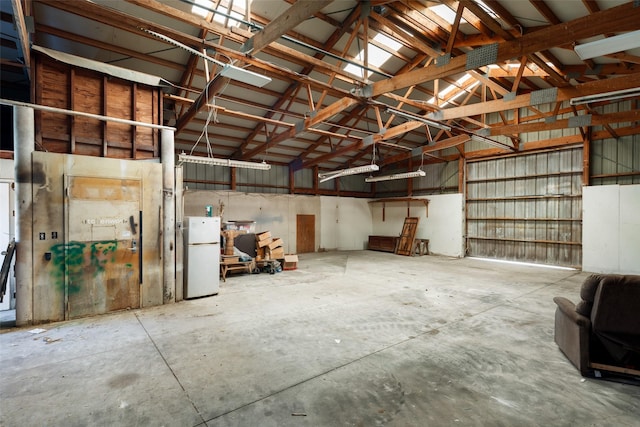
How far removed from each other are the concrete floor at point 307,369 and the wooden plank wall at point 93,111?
2.70 meters

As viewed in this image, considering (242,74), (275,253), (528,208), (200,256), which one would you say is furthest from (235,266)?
(528,208)

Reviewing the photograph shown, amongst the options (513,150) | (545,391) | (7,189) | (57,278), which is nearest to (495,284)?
(545,391)

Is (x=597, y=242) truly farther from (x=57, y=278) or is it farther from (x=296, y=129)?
(x=57, y=278)

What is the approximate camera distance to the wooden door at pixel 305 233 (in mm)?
12672

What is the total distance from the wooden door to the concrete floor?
7261mm

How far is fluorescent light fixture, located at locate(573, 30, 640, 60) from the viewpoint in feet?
10.1

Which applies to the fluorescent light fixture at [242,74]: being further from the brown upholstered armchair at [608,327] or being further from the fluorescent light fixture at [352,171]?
the fluorescent light fixture at [352,171]

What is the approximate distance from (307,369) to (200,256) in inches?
136

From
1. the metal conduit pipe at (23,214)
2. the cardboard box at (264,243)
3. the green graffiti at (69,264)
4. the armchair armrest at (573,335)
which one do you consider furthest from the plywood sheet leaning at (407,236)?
the metal conduit pipe at (23,214)

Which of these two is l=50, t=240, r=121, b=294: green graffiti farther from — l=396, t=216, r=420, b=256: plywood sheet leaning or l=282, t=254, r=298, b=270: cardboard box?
l=396, t=216, r=420, b=256: plywood sheet leaning

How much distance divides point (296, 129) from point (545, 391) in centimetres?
771

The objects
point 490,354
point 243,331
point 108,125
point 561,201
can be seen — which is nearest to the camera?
point 490,354

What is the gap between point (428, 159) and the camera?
12.6m

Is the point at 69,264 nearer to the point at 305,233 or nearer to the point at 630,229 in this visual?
the point at 305,233
